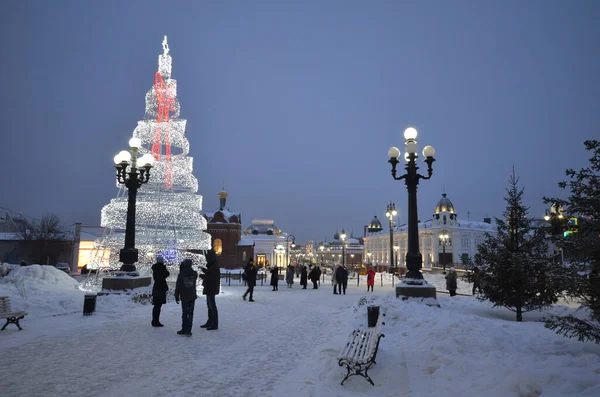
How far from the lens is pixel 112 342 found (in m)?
7.90

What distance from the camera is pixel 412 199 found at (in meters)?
13.0

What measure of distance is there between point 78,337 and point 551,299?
1227 centimetres

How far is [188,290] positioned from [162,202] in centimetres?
1073

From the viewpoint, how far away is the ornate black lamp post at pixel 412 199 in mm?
12523

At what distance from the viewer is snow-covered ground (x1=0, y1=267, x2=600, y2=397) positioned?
5082mm

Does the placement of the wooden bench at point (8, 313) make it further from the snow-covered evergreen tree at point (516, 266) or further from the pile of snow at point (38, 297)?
the snow-covered evergreen tree at point (516, 266)

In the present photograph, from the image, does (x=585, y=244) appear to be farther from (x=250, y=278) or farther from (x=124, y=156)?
(x=124, y=156)

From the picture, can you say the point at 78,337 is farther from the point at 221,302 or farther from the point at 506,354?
the point at 506,354

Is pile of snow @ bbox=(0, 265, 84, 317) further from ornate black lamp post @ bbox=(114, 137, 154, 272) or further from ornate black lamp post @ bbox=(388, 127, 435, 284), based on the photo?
ornate black lamp post @ bbox=(388, 127, 435, 284)

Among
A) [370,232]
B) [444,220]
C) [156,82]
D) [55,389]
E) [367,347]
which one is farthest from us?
[370,232]

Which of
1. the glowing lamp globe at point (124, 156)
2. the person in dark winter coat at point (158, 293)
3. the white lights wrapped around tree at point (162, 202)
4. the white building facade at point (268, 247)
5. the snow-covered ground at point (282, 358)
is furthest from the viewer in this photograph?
the white building facade at point (268, 247)

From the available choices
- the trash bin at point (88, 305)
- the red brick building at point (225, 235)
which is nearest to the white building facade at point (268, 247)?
the red brick building at point (225, 235)

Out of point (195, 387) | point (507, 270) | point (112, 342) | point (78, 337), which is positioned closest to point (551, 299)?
point (507, 270)

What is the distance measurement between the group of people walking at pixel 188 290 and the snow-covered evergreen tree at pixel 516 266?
26.6 ft
